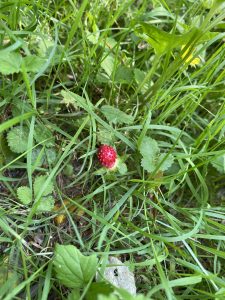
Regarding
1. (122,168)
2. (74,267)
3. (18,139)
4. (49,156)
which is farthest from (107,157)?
(74,267)

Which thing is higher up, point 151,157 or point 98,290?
point 151,157

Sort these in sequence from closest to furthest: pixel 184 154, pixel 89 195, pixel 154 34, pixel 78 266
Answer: pixel 78 266 < pixel 154 34 < pixel 89 195 < pixel 184 154

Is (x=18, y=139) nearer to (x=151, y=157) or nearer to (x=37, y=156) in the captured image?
(x=37, y=156)

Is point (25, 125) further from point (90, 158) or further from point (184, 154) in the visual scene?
point (184, 154)

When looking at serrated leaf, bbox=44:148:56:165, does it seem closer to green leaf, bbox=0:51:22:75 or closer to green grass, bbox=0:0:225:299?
green grass, bbox=0:0:225:299

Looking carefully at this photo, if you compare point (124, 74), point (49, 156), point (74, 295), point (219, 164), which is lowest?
point (74, 295)

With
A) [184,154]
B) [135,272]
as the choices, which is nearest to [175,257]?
[135,272]
